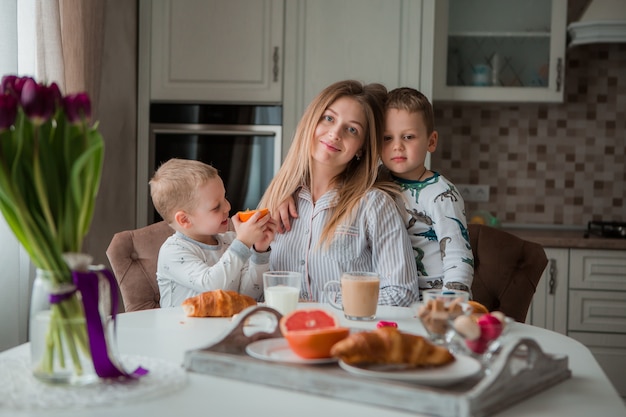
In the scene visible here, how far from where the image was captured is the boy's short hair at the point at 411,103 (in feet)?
6.44

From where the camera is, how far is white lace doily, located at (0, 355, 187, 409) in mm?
920

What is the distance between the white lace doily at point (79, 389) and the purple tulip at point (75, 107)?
34 centimetres

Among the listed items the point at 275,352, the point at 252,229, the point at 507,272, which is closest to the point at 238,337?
the point at 275,352

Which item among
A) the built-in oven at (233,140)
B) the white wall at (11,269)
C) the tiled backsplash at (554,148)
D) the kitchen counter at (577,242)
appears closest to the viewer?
the white wall at (11,269)

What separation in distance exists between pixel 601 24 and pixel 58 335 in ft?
9.59

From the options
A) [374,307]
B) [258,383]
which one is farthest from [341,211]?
[258,383]

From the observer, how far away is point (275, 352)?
110 centimetres

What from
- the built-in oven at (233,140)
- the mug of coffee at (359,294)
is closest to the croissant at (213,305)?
the mug of coffee at (359,294)

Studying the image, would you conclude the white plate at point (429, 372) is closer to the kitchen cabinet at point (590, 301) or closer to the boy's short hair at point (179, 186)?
the boy's short hair at point (179, 186)

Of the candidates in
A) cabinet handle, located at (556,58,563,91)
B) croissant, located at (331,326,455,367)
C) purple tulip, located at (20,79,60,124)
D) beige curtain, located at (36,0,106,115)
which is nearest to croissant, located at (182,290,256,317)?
croissant, located at (331,326,455,367)

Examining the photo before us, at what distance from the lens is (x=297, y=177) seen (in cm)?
202

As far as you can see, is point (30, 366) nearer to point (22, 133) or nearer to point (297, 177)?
point (22, 133)

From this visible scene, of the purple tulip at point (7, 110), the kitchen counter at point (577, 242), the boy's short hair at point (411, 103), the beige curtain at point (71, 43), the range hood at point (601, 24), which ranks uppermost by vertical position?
the range hood at point (601, 24)

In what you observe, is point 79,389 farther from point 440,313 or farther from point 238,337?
point 440,313
